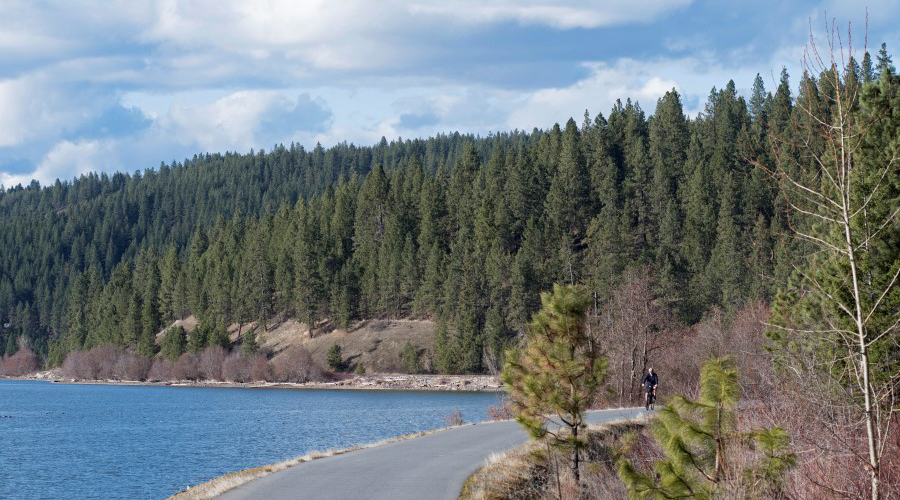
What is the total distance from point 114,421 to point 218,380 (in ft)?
187

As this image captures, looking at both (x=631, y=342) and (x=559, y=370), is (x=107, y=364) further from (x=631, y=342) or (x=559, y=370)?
(x=559, y=370)

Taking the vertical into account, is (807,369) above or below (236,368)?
above

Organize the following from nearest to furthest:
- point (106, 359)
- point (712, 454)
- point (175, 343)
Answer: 1. point (712, 454)
2. point (175, 343)
3. point (106, 359)

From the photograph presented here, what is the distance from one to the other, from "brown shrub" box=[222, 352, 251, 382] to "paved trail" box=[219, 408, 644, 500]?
305 feet

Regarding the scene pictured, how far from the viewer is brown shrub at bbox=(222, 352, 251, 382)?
11869cm

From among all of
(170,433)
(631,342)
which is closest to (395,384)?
(170,433)

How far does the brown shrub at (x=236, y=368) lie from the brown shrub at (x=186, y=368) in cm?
614

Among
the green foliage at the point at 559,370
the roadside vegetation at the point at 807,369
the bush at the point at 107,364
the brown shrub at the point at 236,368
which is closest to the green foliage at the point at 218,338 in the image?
the brown shrub at the point at 236,368

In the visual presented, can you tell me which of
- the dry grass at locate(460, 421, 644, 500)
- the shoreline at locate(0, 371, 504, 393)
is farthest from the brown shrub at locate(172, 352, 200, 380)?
the dry grass at locate(460, 421, 644, 500)

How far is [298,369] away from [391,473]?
9506 centimetres

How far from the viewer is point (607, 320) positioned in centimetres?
6444

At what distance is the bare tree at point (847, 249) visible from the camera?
9.14 metres

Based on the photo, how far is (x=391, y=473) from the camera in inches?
821

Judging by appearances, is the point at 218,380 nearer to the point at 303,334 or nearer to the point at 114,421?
the point at 303,334
